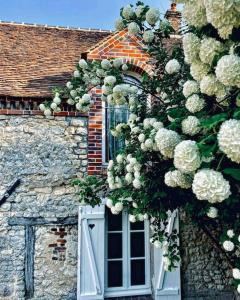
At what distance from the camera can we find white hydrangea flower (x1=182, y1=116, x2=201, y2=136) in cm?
224

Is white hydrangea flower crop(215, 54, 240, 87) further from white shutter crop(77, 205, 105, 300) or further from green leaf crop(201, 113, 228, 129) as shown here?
white shutter crop(77, 205, 105, 300)

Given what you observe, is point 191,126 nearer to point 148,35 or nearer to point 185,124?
point 185,124

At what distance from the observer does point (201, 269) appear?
644 cm

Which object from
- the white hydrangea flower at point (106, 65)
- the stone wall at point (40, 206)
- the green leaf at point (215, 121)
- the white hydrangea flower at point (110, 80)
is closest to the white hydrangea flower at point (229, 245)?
the green leaf at point (215, 121)

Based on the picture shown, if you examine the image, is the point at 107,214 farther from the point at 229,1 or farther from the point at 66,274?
the point at 229,1

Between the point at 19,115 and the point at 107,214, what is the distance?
8.48ft

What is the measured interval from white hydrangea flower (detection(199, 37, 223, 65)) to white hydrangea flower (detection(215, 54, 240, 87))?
0.50 ft

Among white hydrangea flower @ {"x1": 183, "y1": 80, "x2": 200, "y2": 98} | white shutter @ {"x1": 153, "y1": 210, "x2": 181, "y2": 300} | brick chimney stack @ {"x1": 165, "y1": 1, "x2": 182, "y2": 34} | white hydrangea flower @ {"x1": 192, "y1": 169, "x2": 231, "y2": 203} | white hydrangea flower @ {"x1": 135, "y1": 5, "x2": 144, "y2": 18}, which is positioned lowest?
white shutter @ {"x1": 153, "y1": 210, "x2": 181, "y2": 300}

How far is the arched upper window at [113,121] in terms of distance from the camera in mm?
6664

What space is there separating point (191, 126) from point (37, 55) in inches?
258

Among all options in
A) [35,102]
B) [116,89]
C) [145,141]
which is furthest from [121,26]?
[35,102]

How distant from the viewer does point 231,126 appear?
1585 millimetres

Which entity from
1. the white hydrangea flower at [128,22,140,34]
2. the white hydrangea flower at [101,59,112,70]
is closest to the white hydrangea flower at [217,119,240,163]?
the white hydrangea flower at [128,22,140,34]

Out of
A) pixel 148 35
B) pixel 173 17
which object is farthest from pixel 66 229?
pixel 173 17
